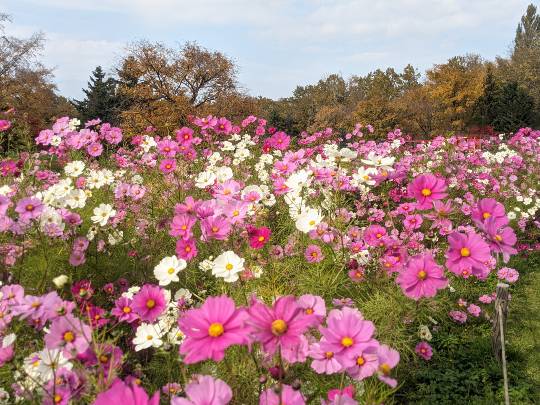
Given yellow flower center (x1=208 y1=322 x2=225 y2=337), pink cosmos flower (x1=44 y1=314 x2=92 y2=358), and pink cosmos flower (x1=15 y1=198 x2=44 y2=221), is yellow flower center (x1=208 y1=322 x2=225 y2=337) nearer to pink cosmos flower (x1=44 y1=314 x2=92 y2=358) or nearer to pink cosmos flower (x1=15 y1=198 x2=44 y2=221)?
pink cosmos flower (x1=44 y1=314 x2=92 y2=358)

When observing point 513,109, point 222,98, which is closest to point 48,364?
point 222,98

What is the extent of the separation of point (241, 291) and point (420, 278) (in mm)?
1530

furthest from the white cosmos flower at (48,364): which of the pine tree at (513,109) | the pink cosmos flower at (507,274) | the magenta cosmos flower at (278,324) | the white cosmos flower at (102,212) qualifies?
the pine tree at (513,109)

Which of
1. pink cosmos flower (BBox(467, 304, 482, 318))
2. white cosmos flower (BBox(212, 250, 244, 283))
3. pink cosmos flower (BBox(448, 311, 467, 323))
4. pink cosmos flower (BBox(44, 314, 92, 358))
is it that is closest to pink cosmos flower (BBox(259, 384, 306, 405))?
pink cosmos flower (BBox(44, 314, 92, 358))

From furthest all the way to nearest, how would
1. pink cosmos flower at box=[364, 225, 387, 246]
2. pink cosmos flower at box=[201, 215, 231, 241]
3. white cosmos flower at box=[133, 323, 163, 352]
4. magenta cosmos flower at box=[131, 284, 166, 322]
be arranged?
pink cosmos flower at box=[364, 225, 387, 246]
pink cosmos flower at box=[201, 215, 231, 241]
white cosmos flower at box=[133, 323, 163, 352]
magenta cosmos flower at box=[131, 284, 166, 322]

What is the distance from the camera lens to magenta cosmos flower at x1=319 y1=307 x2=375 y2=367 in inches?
44.6

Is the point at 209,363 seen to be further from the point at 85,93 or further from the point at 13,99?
Result: the point at 85,93

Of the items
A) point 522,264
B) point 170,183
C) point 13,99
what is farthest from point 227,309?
point 13,99

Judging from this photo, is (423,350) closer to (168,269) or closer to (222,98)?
(168,269)

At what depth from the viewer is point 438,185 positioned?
184cm

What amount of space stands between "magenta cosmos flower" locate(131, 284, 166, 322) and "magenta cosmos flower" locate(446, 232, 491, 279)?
106 cm

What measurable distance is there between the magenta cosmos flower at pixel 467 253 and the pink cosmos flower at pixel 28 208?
184cm

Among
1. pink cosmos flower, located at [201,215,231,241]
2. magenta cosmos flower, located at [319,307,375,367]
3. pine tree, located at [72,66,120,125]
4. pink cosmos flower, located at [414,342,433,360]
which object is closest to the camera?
magenta cosmos flower, located at [319,307,375,367]

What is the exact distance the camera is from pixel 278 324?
0.98m
